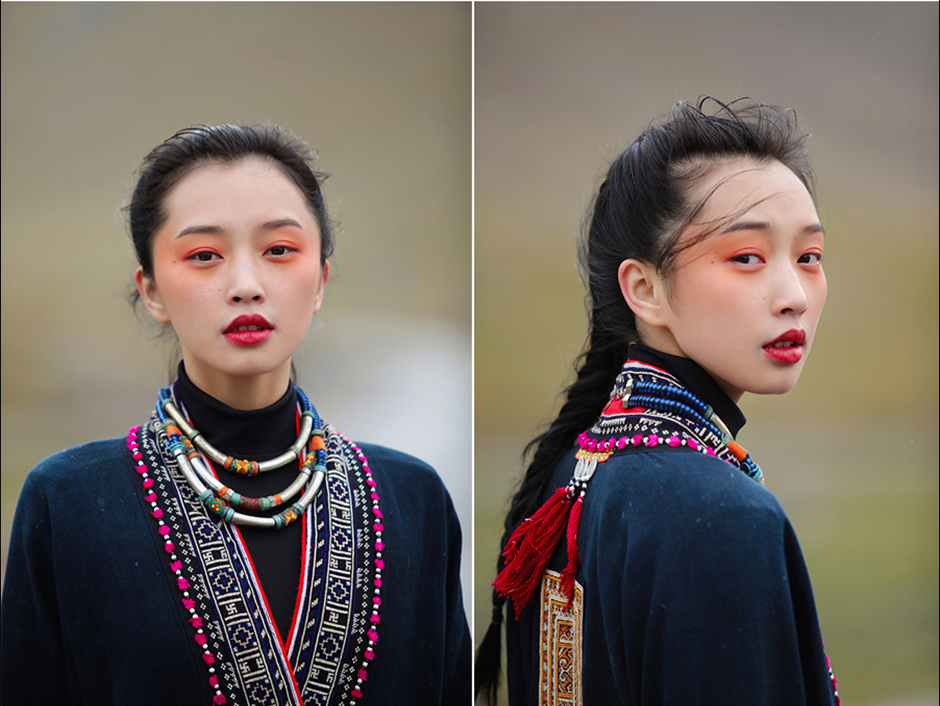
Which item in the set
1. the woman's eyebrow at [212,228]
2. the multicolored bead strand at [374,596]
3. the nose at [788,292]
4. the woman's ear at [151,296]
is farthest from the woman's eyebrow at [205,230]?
the nose at [788,292]

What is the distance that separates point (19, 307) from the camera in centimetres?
195

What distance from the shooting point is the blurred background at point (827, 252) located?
189 centimetres

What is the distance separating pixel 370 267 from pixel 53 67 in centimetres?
78

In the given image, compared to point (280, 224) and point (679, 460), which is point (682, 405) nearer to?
point (679, 460)

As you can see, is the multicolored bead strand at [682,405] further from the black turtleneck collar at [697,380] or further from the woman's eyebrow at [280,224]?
the woman's eyebrow at [280,224]

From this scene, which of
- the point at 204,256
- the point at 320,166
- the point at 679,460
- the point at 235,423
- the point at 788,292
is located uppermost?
the point at 320,166

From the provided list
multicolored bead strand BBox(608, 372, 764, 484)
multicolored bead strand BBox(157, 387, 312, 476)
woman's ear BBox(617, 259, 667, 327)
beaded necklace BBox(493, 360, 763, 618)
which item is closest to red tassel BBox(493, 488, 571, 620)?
beaded necklace BBox(493, 360, 763, 618)

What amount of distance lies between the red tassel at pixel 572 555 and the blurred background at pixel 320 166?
1.79 feet

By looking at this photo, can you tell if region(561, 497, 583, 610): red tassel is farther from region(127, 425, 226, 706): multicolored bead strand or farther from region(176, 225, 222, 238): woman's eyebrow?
region(176, 225, 222, 238): woman's eyebrow

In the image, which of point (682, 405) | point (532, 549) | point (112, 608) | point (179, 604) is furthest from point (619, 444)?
point (112, 608)

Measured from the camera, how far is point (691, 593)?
3.76ft

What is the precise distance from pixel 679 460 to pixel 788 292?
0.98 ft

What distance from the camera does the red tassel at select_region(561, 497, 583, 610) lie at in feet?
4.53

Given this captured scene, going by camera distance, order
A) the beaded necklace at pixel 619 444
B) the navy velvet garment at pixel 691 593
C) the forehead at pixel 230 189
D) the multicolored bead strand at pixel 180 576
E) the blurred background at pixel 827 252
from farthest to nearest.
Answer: the blurred background at pixel 827 252 → the forehead at pixel 230 189 → the multicolored bead strand at pixel 180 576 → the beaded necklace at pixel 619 444 → the navy velvet garment at pixel 691 593
